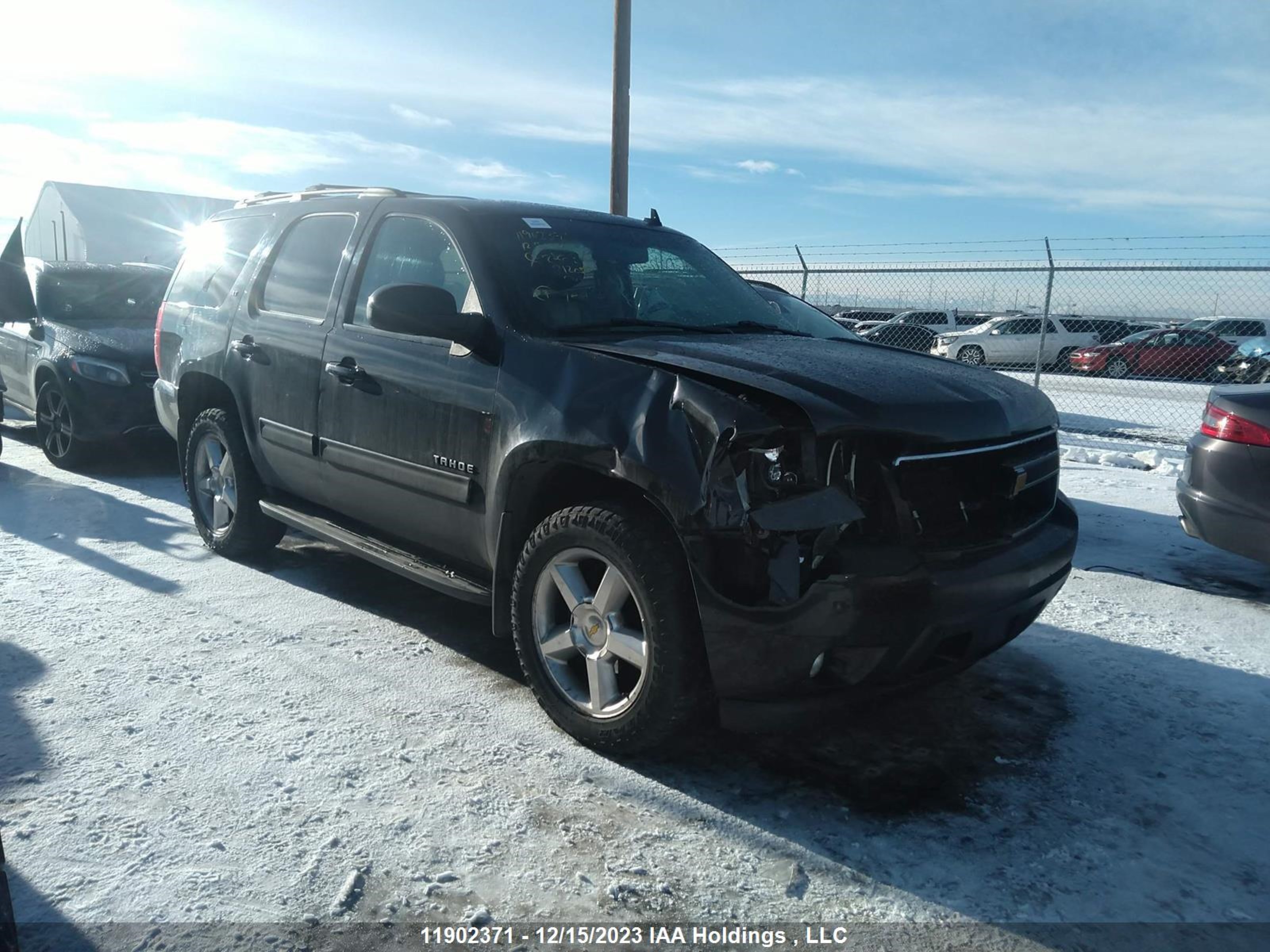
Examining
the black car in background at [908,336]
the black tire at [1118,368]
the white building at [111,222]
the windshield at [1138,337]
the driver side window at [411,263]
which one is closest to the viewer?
the driver side window at [411,263]

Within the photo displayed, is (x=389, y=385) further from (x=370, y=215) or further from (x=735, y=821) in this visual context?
(x=735, y=821)

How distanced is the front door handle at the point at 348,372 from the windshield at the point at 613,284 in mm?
774

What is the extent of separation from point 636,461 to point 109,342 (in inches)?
252

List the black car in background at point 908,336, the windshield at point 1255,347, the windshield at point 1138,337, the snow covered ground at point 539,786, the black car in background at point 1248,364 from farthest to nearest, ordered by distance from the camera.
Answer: the windshield at point 1138,337
the black car in background at point 908,336
the windshield at point 1255,347
the black car in background at point 1248,364
the snow covered ground at point 539,786

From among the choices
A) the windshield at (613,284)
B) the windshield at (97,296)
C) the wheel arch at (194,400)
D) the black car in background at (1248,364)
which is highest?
the windshield at (613,284)

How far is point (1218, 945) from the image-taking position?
2307 mm

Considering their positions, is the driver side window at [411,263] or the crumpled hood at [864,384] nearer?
the crumpled hood at [864,384]

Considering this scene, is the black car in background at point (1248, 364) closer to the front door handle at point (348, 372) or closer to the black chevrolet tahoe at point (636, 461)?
the black chevrolet tahoe at point (636, 461)

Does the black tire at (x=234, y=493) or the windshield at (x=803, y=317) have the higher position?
the windshield at (x=803, y=317)

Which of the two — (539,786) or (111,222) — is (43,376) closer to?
(539,786)

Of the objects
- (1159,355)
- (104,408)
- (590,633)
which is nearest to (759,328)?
(590,633)

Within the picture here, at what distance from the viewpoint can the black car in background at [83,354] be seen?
24.5 feet

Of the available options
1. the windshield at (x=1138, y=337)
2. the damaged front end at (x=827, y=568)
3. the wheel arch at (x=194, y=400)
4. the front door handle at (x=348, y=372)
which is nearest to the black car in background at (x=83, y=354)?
the wheel arch at (x=194, y=400)

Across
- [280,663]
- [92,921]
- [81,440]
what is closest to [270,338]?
[280,663]
